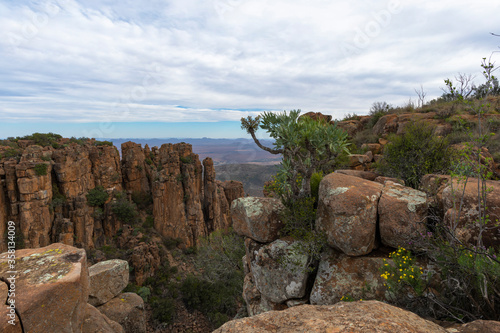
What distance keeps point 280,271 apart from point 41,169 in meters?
40.9

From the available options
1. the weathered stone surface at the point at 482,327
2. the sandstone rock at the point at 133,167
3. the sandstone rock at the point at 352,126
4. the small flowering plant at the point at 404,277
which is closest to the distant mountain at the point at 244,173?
the sandstone rock at the point at 133,167

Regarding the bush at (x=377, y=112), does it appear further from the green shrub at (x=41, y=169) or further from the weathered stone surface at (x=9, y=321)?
the green shrub at (x=41, y=169)

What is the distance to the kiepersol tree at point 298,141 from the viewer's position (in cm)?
697

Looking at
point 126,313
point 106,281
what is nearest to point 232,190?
point 106,281

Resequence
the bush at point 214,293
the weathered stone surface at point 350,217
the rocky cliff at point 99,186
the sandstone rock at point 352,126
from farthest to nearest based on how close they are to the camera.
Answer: the rocky cliff at point 99,186, the bush at point 214,293, the sandstone rock at point 352,126, the weathered stone surface at point 350,217

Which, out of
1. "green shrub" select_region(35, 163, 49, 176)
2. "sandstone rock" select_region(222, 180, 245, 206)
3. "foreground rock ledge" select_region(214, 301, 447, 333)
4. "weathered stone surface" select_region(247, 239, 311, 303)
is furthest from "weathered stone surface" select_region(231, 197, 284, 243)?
"sandstone rock" select_region(222, 180, 245, 206)

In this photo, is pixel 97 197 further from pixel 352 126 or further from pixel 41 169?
pixel 352 126

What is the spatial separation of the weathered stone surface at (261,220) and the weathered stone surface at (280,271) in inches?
15.0

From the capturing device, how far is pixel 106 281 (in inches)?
332

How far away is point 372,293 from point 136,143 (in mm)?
53140

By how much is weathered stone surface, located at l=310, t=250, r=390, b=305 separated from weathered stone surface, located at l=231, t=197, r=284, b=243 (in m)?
1.91

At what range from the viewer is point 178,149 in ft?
174

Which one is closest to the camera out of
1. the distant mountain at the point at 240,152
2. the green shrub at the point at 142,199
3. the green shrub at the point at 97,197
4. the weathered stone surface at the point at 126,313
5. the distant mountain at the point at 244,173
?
the weathered stone surface at the point at 126,313

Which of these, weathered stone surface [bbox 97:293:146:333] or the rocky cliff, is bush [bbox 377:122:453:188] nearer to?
weathered stone surface [bbox 97:293:146:333]
